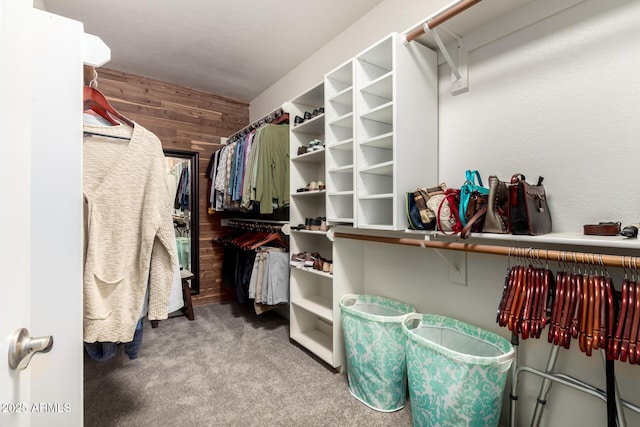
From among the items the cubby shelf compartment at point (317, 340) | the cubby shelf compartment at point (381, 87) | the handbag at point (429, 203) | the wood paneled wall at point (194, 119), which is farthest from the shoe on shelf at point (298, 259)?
the wood paneled wall at point (194, 119)

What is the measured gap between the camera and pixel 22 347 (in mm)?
599

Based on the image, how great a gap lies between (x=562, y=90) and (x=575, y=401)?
1.38 m

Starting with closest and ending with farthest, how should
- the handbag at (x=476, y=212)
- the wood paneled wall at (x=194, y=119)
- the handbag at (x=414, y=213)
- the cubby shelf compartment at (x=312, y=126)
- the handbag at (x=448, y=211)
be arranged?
the handbag at (x=476, y=212) < the handbag at (x=448, y=211) < the handbag at (x=414, y=213) < the cubby shelf compartment at (x=312, y=126) < the wood paneled wall at (x=194, y=119)

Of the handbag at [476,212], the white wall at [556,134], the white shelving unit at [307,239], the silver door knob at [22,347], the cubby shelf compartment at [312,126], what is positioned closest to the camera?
the silver door knob at [22,347]

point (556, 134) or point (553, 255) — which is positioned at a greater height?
point (556, 134)

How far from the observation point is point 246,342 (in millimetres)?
2607

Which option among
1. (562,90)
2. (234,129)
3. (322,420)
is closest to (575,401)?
(322,420)

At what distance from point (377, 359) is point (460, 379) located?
527 mm

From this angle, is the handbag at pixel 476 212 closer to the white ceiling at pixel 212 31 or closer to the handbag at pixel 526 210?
the handbag at pixel 526 210

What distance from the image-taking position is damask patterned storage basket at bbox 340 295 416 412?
5.55 feet

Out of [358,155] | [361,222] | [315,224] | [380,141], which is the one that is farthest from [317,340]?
[380,141]

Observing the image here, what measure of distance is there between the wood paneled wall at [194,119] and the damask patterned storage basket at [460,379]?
2.92 meters

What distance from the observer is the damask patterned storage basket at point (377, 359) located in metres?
1.69

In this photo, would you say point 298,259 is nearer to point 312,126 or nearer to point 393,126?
Answer: point 312,126
